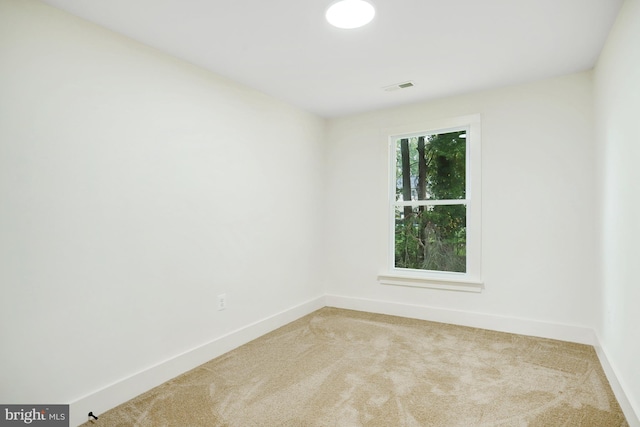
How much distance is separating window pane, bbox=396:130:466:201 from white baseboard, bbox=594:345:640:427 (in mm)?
1754

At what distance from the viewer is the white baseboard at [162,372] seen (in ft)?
6.38

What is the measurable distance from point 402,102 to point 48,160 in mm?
3136

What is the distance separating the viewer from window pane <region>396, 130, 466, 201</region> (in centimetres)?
360

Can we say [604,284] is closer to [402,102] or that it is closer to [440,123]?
[440,123]

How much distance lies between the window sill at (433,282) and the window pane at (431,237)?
0.17 m

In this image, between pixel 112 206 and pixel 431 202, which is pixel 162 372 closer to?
pixel 112 206

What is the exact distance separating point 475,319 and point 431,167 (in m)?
1.65

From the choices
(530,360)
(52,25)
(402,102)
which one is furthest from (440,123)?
(52,25)

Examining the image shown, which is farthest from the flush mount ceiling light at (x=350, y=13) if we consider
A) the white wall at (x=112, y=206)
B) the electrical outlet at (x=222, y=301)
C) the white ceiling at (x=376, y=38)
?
the electrical outlet at (x=222, y=301)

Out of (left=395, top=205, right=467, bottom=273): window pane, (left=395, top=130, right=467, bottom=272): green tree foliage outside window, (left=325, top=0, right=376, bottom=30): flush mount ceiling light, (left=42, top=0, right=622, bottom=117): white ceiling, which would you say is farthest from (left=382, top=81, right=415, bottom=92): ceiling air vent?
(left=395, top=205, right=467, bottom=273): window pane

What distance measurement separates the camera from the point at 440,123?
3586mm

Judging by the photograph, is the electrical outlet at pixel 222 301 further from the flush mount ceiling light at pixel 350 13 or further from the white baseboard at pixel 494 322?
the flush mount ceiling light at pixel 350 13

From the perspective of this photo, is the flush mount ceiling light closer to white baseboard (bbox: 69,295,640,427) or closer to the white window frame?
the white window frame

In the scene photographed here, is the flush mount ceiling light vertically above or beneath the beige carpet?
above
